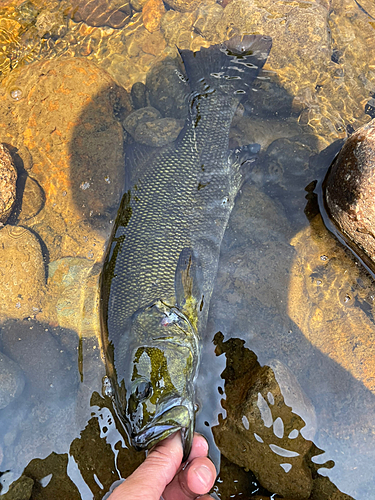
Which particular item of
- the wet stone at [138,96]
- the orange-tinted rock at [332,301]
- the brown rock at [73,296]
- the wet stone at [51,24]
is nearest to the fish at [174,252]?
the brown rock at [73,296]

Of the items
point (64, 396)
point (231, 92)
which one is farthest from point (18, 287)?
point (231, 92)

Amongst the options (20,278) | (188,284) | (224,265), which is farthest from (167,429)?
(20,278)

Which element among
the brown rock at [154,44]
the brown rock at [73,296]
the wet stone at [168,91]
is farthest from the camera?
the brown rock at [154,44]

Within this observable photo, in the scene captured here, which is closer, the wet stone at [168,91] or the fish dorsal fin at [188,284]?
the fish dorsal fin at [188,284]

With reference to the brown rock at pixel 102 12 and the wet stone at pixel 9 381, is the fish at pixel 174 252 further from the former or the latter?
the brown rock at pixel 102 12

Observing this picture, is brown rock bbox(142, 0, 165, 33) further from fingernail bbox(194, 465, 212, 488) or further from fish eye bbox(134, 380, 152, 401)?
fingernail bbox(194, 465, 212, 488)

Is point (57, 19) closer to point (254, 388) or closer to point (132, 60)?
point (132, 60)

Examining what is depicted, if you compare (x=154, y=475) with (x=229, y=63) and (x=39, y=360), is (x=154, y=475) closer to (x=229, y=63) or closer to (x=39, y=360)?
(x=39, y=360)
